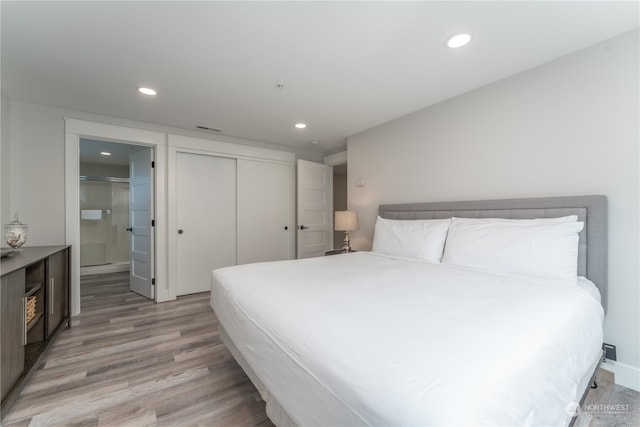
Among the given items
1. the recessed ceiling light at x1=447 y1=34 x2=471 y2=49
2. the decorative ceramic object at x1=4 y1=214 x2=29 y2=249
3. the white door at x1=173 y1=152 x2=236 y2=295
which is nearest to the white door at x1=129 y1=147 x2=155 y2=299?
the white door at x1=173 y1=152 x2=236 y2=295

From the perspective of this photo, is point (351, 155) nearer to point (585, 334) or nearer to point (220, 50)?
point (220, 50)

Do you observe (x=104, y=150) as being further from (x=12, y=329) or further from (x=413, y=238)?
(x=413, y=238)

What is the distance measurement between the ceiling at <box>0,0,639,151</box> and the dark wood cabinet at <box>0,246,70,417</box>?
149 centimetres

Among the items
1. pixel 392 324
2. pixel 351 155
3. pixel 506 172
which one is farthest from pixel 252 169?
pixel 392 324

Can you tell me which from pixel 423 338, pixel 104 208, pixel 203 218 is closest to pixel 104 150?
pixel 104 208

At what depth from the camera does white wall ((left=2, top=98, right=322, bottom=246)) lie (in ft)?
8.49

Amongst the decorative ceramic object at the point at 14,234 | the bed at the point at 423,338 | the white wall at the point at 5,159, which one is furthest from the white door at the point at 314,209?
the white wall at the point at 5,159

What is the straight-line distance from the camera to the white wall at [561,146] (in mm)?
1703

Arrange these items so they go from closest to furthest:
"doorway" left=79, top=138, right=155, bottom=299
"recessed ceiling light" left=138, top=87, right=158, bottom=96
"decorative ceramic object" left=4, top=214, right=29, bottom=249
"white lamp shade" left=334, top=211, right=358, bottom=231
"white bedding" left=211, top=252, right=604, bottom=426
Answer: "white bedding" left=211, top=252, right=604, bottom=426 < "decorative ceramic object" left=4, top=214, right=29, bottom=249 < "recessed ceiling light" left=138, top=87, right=158, bottom=96 < "white lamp shade" left=334, top=211, right=358, bottom=231 < "doorway" left=79, top=138, right=155, bottom=299

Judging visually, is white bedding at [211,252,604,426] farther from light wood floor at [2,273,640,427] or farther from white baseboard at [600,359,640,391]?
white baseboard at [600,359,640,391]

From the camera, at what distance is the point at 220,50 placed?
1.86 meters

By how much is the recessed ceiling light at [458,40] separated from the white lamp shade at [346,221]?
7.12 ft

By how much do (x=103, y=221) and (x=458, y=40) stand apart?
21.7 ft

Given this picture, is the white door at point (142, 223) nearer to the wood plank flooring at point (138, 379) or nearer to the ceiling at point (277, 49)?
the wood plank flooring at point (138, 379)
